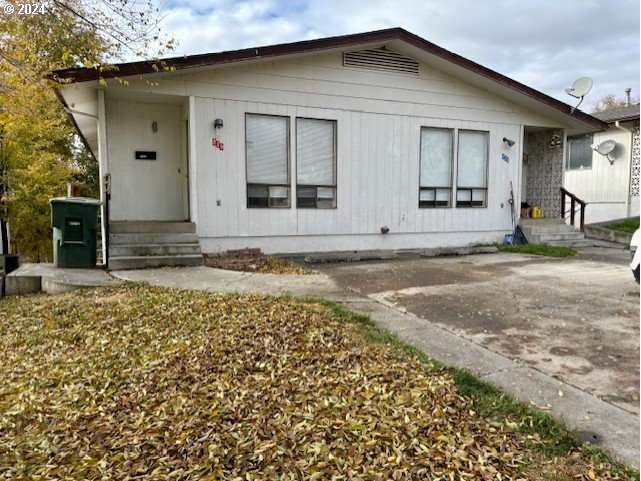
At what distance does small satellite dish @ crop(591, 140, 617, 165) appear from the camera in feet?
48.3

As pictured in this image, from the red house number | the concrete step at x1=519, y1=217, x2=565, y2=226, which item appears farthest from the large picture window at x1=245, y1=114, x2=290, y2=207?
the concrete step at x1=519, y1=217, x2=565, y2=226

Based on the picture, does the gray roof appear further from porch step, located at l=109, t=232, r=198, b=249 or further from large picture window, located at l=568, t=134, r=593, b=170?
porch step, located at l=109, t=232, r=198, b=249

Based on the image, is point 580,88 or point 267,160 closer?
point 267,160

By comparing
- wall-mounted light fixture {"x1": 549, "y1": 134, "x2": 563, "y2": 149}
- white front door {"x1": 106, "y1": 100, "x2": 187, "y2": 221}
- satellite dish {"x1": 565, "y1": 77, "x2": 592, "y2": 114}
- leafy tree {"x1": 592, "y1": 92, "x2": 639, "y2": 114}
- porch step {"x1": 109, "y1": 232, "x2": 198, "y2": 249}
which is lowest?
porch step {"x1": 109, "y1": 232, "x2": 198, "y2": 249}

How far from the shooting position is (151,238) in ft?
24.8

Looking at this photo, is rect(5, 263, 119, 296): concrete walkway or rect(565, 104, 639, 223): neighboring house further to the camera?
rect(565, 104, 639, 223): neighboring house

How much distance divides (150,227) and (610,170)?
48.7 feet

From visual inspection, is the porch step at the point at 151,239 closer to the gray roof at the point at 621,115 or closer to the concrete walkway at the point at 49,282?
the concrete walkway at the point at 49,282

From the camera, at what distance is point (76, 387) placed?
2.87 meters

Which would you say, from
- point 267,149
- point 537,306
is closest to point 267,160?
point 267,149

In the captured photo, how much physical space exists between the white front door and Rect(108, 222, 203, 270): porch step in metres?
0.85

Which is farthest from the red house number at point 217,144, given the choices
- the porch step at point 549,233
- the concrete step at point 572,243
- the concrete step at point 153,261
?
the concrete step at point 572,243

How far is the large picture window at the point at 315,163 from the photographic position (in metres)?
8.86

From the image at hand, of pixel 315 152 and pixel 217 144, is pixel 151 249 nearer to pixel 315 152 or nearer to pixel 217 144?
pixel 217 144
